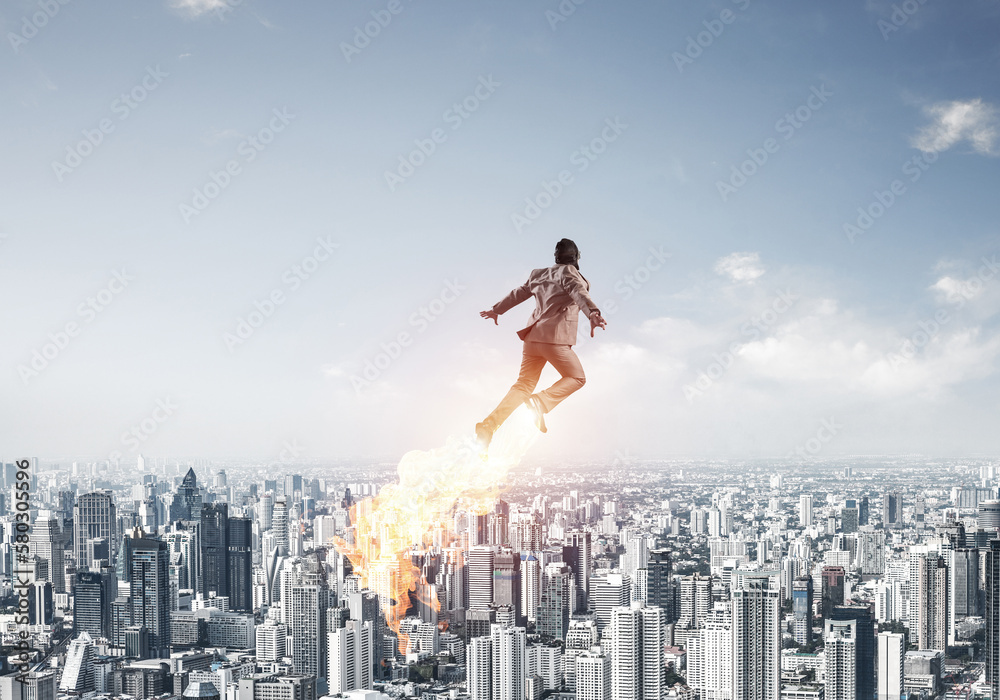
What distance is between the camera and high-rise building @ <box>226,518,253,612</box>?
16000mm

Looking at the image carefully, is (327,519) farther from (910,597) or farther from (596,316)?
(596,316)

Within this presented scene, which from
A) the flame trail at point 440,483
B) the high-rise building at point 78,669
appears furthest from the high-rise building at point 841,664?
the flame trail at point 440,483

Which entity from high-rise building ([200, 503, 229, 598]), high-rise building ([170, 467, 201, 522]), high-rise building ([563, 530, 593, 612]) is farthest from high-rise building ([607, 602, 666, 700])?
high-rise building ([170, 467, 201, 522])

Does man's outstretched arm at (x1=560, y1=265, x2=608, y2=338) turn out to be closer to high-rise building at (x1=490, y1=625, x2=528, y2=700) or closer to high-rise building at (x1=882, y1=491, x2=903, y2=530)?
high-rise building at (x1=490, y1=625, x2=528, y2=700)

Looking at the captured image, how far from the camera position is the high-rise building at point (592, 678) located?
11.5 meters

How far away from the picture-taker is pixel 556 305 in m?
2.61

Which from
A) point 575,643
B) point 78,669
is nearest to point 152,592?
point 78,669

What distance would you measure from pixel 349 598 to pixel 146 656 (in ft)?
12.4

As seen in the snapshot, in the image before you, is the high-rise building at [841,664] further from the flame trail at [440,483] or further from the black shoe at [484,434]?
the black shoe at [484,434]

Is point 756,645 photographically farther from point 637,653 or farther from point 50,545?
point 50,545

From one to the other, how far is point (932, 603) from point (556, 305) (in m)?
13.6

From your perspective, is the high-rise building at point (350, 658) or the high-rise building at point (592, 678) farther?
the high-rise building at point (350, 658)

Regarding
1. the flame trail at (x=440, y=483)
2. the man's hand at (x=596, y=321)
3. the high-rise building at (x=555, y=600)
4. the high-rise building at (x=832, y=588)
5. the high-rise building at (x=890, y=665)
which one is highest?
the man's hand at (x=596, y=321)

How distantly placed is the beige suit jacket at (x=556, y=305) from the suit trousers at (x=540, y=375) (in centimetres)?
3
